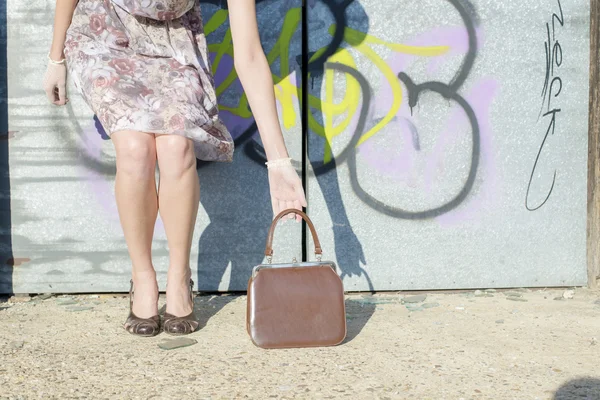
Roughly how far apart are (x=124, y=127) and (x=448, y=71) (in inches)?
60.0

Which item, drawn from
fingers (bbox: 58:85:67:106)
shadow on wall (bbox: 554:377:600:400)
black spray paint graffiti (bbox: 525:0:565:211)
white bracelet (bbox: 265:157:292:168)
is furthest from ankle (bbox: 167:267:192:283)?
black spray paint graffiti (bbox: 525:0:565:211)

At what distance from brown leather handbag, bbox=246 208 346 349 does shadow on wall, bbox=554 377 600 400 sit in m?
0.73

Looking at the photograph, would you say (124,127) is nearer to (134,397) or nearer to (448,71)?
(134,397)

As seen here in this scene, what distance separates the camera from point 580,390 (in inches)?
80.7

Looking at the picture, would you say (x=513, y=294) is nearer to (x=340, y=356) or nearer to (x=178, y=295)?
(x=340, y=356)

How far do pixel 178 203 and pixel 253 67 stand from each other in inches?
22.4

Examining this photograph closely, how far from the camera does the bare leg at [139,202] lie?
2.57 meters

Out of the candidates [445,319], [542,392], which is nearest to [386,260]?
[445,319]

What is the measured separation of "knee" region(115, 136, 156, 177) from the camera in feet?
8.38

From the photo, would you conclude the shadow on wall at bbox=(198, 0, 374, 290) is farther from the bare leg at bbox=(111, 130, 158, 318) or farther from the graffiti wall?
the bare leg at bbox=(111, 130, 158, 318)

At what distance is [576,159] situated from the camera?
11.0 ft

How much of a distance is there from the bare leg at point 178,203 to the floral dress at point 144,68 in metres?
0.06

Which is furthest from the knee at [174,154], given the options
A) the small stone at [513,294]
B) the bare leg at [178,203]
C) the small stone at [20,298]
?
the small stone at [513,294]

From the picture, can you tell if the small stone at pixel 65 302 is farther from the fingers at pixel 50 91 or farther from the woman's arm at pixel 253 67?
the woman's arm at pixel 253 67
